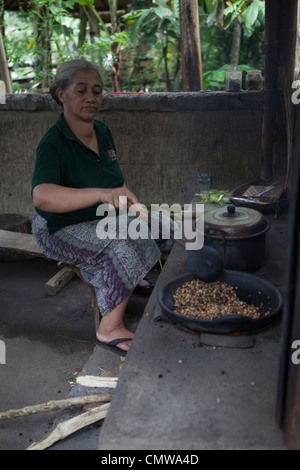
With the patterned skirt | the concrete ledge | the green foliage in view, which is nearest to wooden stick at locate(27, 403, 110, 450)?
the patterned skirt

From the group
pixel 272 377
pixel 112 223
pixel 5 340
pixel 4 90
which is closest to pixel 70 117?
pixel 112 223

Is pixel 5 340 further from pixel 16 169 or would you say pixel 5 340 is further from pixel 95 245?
pixel 16 169

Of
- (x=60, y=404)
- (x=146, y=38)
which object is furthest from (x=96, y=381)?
(x=146, y=38)

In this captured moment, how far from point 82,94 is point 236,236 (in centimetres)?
130

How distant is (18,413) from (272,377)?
1.32m

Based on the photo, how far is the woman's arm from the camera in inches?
99.0

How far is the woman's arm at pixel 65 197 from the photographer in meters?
2.52

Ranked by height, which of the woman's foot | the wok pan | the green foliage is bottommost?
the woman's foot

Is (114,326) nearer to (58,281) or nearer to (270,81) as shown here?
(58,281)

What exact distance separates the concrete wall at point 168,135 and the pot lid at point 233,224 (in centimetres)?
178

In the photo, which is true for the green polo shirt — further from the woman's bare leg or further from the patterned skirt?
the woman's bare leg

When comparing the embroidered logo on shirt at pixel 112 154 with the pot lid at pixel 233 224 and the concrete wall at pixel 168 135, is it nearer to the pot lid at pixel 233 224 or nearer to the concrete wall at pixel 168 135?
the pot lid at pixel 233 224

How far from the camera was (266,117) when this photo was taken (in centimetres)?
391

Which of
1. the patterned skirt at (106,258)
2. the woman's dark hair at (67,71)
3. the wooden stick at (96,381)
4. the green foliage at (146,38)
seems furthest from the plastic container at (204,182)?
the wooden stick at (96,381)
